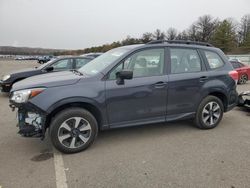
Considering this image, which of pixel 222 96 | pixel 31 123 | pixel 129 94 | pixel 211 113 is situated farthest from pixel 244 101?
pixel 31 123

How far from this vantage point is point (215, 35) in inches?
2653

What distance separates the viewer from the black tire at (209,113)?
4.70m

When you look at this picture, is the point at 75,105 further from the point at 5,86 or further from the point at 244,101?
the point at 5,86

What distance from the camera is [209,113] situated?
480cm

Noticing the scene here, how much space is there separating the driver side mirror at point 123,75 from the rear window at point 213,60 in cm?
201

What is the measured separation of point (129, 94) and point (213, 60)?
217 centimetres

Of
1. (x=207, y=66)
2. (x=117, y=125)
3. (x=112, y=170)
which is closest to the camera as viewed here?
(x=112, y=170)

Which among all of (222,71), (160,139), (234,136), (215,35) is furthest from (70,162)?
(215,35)

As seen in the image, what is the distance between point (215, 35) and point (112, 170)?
72.0 metres

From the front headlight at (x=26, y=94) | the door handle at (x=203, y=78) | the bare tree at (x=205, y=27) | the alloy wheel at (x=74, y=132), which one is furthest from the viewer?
the bare tree at (x=205, y=27)

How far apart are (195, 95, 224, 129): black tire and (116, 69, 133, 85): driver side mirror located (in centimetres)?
183

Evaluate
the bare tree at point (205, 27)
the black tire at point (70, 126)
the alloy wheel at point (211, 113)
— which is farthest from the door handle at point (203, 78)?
the bare tree at point (205, 27)

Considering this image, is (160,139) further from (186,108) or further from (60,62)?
(60,62)

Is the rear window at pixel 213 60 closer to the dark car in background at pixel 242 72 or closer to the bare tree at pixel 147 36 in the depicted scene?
the dark car in background at pixel 242 72
